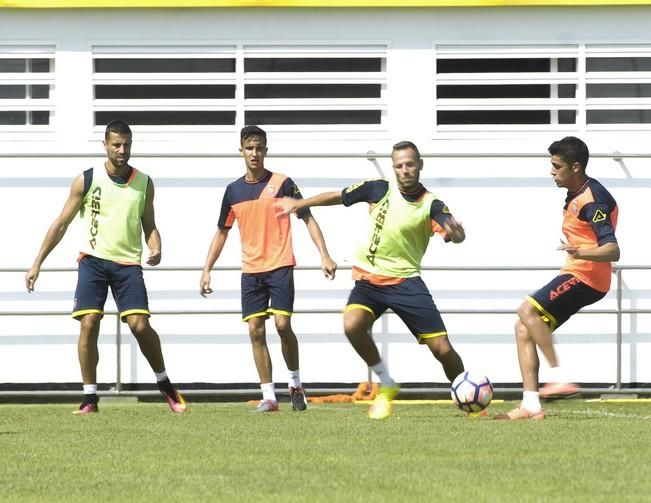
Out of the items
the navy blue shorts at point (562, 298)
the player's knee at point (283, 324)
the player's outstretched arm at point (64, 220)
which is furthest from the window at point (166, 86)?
the navy blue shorts at point (562, 298)

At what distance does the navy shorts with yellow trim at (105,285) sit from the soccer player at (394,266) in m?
1.55

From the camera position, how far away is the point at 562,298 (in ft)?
33.7

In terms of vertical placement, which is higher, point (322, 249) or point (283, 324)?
point (322, 249)

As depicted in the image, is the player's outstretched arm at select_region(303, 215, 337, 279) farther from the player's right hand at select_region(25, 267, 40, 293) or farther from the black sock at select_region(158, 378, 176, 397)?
the player's right hand at select_region(25, 267, 40, 293)

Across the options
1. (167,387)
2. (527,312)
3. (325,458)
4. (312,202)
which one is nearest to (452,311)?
(167,387)

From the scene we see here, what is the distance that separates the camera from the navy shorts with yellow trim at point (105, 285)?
11.5m

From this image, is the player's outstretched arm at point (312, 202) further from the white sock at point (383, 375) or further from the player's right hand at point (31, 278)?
the player's right hand at point (31, 278)

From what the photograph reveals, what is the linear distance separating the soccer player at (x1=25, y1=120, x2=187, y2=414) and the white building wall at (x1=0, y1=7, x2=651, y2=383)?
2134 mm

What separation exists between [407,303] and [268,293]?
5.49ft

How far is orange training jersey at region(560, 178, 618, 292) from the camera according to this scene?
990 centimetres

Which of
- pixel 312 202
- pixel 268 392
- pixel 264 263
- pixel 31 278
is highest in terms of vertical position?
pixel 312 202

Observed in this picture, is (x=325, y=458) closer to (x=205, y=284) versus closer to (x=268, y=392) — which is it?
(x=268, y=392)

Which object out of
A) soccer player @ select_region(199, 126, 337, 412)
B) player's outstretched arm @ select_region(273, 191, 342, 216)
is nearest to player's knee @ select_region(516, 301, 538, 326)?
player's outstretched arm @ select_region(273, 191, 342, 216)

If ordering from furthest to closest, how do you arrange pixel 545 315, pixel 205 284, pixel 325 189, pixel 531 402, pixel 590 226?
pixel 325 189 < pixel 205 284 < pixel 545 315 < pixel 531 402 < pixel 590 226
